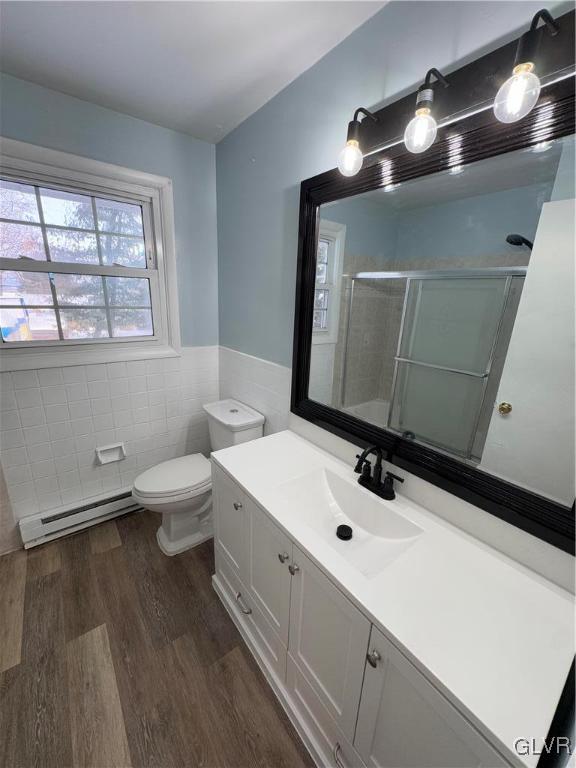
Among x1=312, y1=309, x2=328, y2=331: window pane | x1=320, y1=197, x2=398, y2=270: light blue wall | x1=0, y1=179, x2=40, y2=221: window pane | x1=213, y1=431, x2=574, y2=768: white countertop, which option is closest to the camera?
x1=213, y1=431, x2=574, y2=768: white countertop

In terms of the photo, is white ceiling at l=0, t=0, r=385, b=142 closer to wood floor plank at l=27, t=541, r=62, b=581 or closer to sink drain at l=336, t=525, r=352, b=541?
sink drain at l=336, t=525, r=352, b=541

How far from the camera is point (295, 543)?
0.89 meters

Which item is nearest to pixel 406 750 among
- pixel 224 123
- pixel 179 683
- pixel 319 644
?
pixel 319 644

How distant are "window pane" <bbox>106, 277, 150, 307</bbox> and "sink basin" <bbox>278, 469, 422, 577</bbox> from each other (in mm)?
1482

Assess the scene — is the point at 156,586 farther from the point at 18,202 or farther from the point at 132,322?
the point at 18,202

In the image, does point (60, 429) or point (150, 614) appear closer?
point (150, 614)

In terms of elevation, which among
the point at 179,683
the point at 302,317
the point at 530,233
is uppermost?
the point at 530,233

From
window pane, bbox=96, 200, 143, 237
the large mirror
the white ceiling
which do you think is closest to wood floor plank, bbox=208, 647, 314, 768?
the large mirror

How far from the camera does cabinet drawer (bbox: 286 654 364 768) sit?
34.5 inches

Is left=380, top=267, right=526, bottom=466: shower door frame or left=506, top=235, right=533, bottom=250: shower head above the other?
left=506, top=235, right=533, bottom=250: shower head

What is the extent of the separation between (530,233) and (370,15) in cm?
89

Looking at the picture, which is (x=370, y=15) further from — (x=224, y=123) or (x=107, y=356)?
(x=107, y=356)

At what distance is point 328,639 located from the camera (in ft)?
2.78

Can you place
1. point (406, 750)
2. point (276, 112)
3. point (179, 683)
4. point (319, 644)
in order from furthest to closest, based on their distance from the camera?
point (276, 112) → point (179, 683) → point (319, 644) → point (406, 750)
